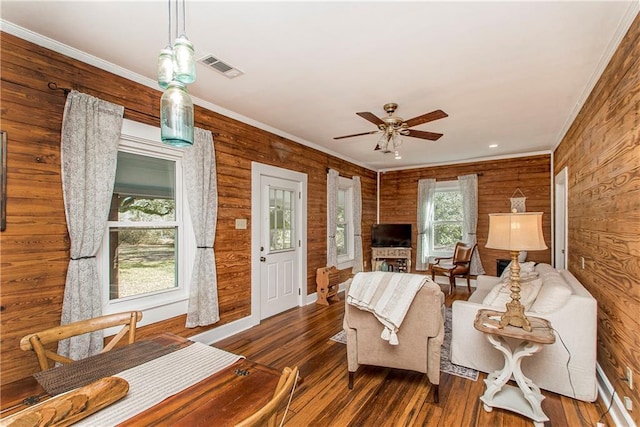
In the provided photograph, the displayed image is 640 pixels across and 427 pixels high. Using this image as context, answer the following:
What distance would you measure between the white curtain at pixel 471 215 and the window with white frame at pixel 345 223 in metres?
2.30

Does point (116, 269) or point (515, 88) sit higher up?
point (515, 88)

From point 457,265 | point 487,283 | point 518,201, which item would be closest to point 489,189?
point 518,201

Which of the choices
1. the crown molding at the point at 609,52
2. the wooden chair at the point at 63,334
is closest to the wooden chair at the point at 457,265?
the crown molding at the point at 609,52

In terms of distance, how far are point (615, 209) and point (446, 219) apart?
4.49 m

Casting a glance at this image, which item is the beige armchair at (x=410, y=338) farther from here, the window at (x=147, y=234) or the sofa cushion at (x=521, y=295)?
the window at (x=147, y=234)

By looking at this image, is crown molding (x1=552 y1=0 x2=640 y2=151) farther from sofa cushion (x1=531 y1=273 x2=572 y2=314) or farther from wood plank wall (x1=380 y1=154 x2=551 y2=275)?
wood plank wall (x1=380 y1=154 x2=551 y2=275)

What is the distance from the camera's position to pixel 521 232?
7.38ft

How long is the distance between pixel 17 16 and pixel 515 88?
3.97m

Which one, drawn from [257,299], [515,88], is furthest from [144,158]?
[515,88]

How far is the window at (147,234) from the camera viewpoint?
269cm

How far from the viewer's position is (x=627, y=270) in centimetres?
199

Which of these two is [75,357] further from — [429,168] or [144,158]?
[429,168]

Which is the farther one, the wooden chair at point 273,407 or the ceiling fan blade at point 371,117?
the ceiling fan blade at point 371,117

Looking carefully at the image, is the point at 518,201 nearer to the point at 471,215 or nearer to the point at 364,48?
the point at 471,215
